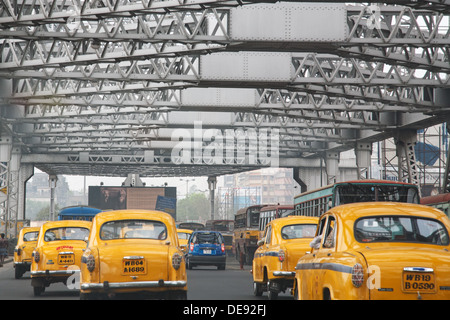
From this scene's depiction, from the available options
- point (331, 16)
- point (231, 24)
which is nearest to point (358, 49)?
point (331, 16)

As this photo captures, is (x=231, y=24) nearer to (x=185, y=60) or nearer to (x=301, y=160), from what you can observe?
(x=185, y=60)

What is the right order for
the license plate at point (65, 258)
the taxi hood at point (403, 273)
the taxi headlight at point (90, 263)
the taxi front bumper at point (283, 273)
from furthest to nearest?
the license plate at point (65, 258) → the taxi front bumper at point (283, 273) → the taxi headlight at point (90, 263) → the taxi hood at point (403, 273)

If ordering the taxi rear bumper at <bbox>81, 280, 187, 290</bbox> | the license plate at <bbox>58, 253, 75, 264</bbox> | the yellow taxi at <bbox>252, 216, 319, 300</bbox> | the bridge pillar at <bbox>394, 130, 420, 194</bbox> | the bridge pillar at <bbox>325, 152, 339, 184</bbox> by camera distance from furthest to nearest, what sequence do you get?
the bridge pillar at <bbox>325, 152, 339, 184</bbox>
the bridge pillar at <bbox>394, 130, 420, 194</bbox>
the license plate at <bbox>58, 253, 75, 264</bbox>
the yellow taxi at <bbox>252, 216, 319, 300</bbox>
the taxi rear bumper at <bbox>81, 280, 187, 290</bbox>

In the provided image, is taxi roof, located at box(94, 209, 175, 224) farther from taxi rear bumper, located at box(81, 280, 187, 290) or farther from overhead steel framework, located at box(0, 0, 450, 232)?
overhead steel framework, located at box(0, 0, 450, 232)

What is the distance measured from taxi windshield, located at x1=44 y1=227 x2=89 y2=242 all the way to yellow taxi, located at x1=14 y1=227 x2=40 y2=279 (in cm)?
548

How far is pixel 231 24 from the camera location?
24.4 m

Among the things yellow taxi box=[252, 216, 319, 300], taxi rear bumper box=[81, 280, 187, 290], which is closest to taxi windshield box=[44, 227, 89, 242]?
yellow taxi box=[252, 216, 319, 300]

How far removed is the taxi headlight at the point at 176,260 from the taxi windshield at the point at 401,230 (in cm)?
396

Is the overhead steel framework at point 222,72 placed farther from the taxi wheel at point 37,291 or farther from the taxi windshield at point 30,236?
the taxi wheel at point 37,291

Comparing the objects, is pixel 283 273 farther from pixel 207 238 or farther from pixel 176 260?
pixel 207 238

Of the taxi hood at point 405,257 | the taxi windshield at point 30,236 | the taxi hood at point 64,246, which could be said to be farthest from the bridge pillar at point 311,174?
the taxi hood at point 405,257

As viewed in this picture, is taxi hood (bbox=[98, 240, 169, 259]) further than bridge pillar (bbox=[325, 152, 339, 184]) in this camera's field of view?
No

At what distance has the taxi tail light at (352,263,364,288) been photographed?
9133 millimetres

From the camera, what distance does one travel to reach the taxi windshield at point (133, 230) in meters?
14.4
